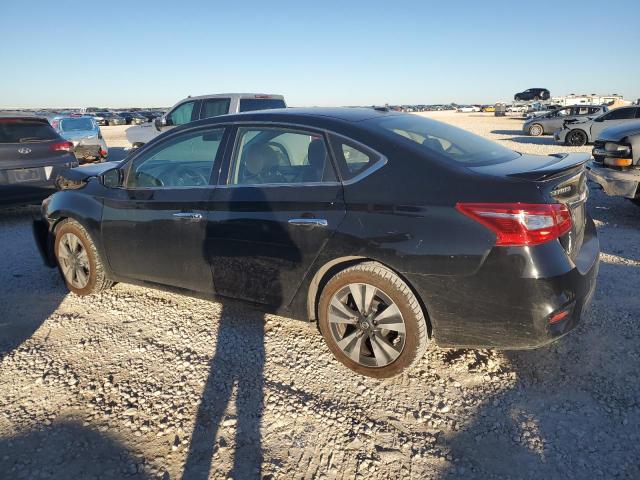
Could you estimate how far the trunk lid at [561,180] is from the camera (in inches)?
98.8

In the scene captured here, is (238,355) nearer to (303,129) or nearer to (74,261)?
(303,129)

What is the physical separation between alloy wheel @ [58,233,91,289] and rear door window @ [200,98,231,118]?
618cm

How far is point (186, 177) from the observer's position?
3.66 meters

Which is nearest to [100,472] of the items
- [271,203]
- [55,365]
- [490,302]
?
[55,365]

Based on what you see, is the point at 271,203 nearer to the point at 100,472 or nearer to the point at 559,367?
the point at 100,472

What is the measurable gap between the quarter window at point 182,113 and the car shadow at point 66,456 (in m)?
9.18

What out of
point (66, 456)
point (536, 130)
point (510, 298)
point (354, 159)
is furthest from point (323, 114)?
point (536, 130)

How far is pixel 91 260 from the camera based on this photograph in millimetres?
4164

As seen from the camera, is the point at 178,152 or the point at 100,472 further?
the point at 178,152

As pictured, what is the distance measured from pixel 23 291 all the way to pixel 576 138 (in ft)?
→ 64.2

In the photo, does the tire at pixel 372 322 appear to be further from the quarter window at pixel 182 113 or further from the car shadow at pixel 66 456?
the quarter window at pixel 182 113

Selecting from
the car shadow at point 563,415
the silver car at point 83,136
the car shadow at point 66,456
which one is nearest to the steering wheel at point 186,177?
the car shadow at point 66,456

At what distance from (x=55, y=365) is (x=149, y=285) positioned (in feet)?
3.06

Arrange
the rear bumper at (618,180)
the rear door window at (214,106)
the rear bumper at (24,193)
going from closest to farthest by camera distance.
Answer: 1. the rear bumper at (618,180)
2. the rear bumper at (24,193)
3. the rear door window at (214,106)
